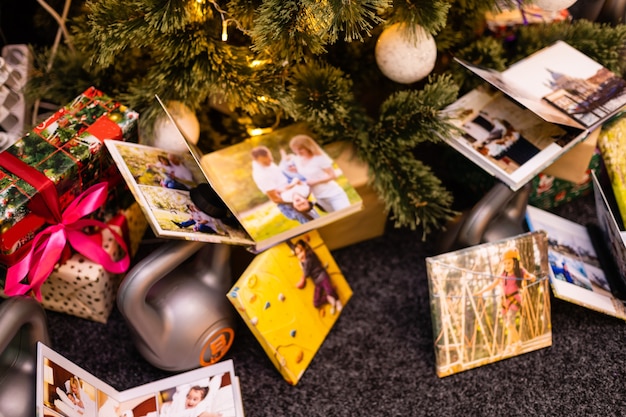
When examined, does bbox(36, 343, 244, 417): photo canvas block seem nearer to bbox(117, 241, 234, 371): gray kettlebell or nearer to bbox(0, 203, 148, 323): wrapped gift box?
bbox(117, 241, 234, 371): gray kettlebell

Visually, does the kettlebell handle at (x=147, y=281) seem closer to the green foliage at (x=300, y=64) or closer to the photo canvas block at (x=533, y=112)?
the green foliage at (x=300, y=64)

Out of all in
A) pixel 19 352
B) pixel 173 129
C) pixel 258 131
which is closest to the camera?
pixel 19 352

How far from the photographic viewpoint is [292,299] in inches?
31.5

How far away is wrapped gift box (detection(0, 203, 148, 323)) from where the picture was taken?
0.80 m

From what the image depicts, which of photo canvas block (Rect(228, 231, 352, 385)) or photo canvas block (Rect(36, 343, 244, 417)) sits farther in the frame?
photo canvas block (Rect(228, 231, 352, 385))

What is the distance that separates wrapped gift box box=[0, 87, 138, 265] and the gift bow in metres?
0.01

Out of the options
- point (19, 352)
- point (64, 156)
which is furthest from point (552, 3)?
point (19, 352)

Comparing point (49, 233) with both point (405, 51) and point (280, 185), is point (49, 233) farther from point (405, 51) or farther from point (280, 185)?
point (405, 51)

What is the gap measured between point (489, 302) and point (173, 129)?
1.62 feet

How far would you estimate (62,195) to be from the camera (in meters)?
0.74

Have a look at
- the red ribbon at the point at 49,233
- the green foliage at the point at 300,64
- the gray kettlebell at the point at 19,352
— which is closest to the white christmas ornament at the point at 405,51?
the green foliage at the point at 300,64

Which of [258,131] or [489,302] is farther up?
[258,131]

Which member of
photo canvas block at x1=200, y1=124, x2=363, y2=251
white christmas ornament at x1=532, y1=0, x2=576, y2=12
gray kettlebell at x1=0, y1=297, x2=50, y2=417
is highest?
white christmas ornament at x1=532, y1=0, x2=576, y2=12

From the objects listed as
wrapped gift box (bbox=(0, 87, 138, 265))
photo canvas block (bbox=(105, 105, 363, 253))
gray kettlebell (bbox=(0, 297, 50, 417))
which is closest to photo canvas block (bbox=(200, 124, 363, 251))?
photo canvas block (bbox=(105, 105, 363, 253))
